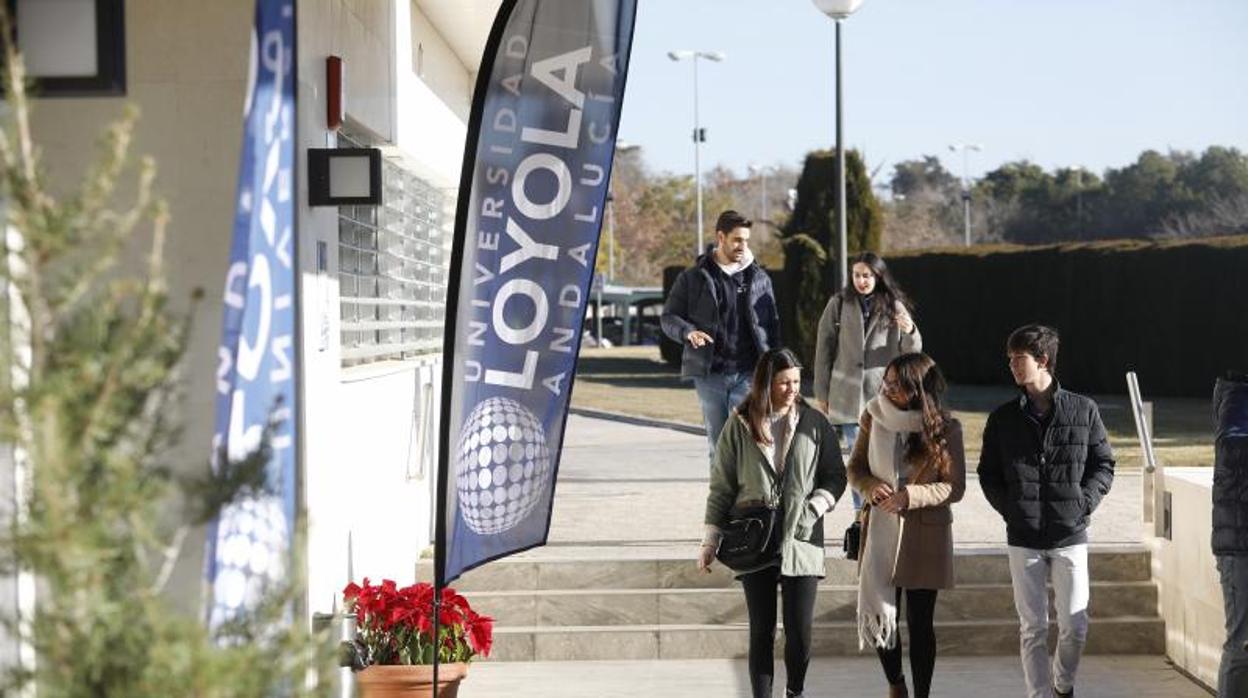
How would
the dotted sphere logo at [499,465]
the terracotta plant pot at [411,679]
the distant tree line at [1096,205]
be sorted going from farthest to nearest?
the distant tree line at [1096,205] → the terracotta plant pot at [411,679] → the dotted sphere logo at [499,465]

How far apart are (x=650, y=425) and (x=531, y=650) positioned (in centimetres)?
1510

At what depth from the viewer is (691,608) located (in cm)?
1166

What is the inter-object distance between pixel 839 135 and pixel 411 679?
14061 mm

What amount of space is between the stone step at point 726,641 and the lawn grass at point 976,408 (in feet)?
23.8

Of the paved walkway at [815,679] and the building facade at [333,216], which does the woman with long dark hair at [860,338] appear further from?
the building facade at [333,216]

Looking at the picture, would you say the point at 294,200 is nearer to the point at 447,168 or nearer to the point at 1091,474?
the point at 1091,474

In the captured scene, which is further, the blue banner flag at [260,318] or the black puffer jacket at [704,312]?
the black puffer jacket at [704,312]

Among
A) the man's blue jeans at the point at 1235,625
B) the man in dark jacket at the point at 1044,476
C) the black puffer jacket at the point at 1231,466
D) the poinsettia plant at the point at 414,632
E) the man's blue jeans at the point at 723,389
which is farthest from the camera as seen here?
the man's blue jeans at the point at 723,389

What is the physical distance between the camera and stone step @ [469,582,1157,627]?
1160 cm

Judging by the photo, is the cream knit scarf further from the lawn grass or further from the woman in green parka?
the lawn grass

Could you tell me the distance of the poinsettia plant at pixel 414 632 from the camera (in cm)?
851

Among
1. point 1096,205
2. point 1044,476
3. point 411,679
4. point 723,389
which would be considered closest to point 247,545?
point 411,679

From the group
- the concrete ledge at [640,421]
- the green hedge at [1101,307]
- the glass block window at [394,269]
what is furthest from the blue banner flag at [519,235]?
the green hedge at [1101,307]

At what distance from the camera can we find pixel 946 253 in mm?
38594
